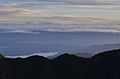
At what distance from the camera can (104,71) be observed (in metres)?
143

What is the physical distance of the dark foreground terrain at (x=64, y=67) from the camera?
14262 cm

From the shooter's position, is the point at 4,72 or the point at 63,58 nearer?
the point at 4,72

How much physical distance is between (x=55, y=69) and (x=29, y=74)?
272 inches

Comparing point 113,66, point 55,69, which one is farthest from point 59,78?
point 113,66

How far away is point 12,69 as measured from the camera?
144 meters

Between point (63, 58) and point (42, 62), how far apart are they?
5.91 metres

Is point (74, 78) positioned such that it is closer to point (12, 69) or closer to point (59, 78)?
point (59, 78)

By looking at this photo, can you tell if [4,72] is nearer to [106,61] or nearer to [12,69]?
[12,69]

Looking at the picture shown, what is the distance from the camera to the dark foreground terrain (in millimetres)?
142625

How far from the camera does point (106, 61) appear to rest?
14662 cm

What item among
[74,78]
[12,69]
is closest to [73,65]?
[74,78]

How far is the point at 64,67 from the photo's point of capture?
148 m

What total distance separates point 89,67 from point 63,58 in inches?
292

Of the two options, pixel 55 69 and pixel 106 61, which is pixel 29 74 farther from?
pixel 106 61
